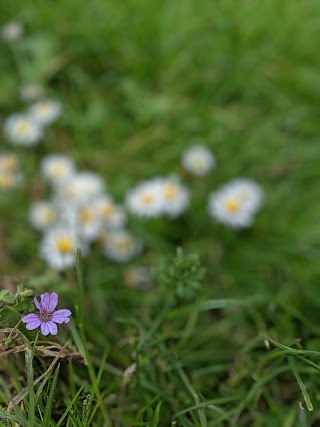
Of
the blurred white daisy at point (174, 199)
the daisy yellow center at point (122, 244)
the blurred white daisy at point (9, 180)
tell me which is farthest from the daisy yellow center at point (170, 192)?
the blurred white daisy at point (9, 180)

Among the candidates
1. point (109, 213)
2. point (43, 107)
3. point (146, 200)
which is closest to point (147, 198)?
point (146, 200)

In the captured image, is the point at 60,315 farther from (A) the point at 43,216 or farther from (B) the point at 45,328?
(A) the point at 43,216

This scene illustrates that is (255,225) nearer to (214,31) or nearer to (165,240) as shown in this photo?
(165,240)

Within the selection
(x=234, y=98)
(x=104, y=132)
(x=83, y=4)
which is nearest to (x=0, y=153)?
(x=104, y=132)

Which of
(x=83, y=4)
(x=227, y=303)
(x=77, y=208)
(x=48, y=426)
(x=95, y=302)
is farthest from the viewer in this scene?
(x=83, y=4)

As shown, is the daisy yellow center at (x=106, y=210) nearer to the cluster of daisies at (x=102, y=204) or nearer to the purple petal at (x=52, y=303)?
the cluster of daisies at (x=102, y=204)
